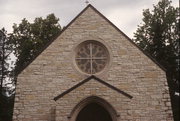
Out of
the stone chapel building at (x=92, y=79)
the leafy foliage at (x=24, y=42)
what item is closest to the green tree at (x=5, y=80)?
the leafy foliage at (x=24, y=42)

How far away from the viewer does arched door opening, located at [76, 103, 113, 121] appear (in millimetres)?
12648

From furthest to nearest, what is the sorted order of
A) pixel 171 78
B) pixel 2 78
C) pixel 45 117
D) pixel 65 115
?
1. pixel 2 78
2. pixel 171 78
3. pixel 45 117
4. pixel 65 115

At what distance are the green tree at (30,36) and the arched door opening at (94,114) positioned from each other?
11.3 m

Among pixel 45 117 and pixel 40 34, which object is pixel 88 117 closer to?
pixel 45 117

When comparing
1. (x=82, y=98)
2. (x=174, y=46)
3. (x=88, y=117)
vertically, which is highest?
(x=174, y=46)

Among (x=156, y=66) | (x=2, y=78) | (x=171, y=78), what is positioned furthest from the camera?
(x=2, y=78)

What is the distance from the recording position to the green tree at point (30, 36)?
22.8 meters

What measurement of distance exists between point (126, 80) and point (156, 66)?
1735 mm

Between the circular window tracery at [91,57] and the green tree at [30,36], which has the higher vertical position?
the green tree at [30,36]

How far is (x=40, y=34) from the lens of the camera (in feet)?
78.0

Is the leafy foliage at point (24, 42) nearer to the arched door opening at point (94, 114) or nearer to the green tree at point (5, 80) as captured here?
the green tree at point (5, 80)

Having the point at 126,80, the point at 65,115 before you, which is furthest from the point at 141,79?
the point at 65,115

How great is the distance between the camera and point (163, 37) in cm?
2398

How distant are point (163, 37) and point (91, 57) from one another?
12479mm
